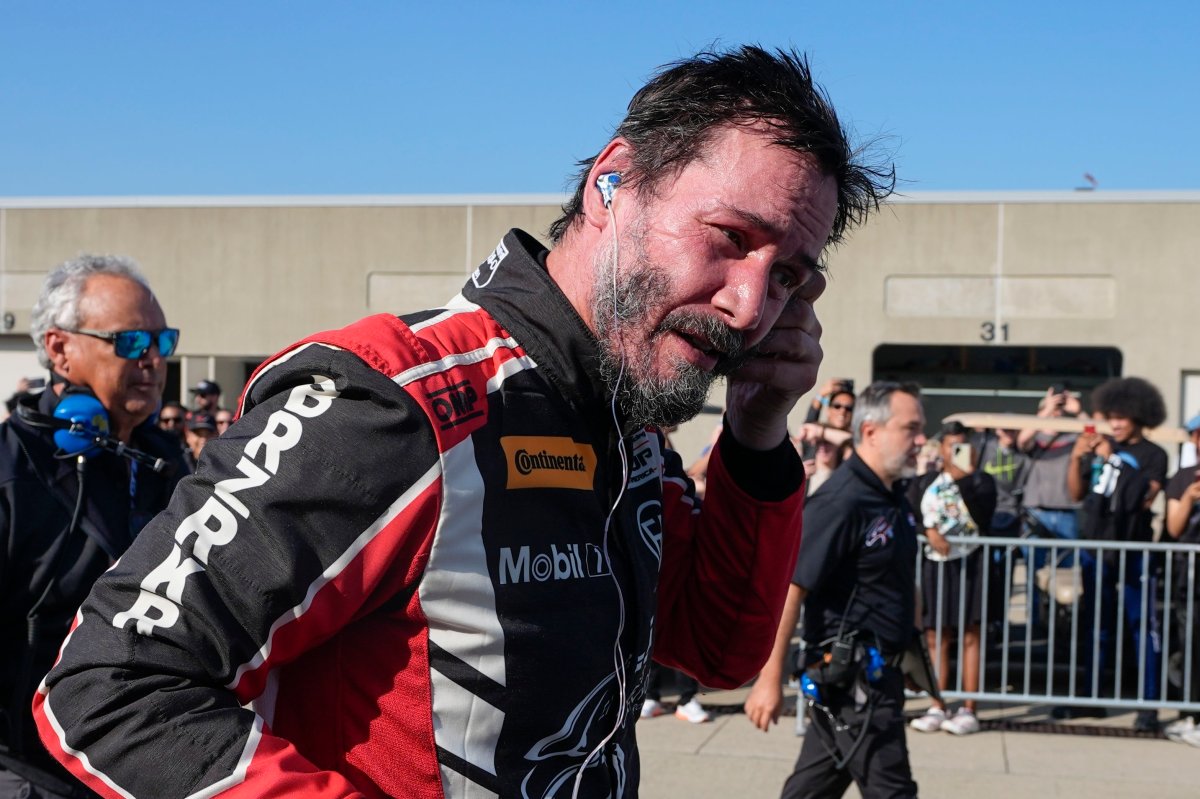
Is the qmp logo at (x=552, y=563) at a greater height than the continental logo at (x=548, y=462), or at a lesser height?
lesser

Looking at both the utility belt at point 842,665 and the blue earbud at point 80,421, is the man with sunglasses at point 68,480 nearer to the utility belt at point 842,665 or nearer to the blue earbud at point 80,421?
the blue earbud at point 80,421

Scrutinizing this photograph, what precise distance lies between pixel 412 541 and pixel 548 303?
1.51ft

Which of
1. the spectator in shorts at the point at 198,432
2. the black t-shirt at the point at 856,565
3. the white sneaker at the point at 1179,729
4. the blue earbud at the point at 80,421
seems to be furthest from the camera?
the spectator in shorts at the point at 198,432

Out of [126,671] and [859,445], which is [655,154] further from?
[859,445]

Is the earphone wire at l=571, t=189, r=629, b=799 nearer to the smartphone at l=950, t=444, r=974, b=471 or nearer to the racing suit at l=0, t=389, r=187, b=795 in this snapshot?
the racing suit at l=0, t=389, r=187, b=795

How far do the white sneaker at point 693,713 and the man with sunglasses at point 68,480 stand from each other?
Answer: 4.88 meters

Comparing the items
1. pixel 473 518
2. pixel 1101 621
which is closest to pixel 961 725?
pixel 1101 621

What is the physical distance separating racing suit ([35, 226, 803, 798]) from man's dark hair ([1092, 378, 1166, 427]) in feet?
24.9

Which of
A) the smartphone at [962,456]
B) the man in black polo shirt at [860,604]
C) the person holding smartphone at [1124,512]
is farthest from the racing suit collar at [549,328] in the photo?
the smartphone at [962,456]

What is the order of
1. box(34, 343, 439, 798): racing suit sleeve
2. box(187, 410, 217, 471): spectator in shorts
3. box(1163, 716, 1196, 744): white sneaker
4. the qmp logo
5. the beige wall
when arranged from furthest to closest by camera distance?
the beige wall, box(187, 410, 217, 471): spectator in shorts, box(1163, 716, 1196, 744): white sneaker, the qmp logo, box(34, 343, 439, 798): racing suit sleeve

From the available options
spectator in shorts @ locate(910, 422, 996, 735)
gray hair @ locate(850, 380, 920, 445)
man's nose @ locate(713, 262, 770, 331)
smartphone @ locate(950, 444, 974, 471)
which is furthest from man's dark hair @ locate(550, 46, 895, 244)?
smartphone @ locate(950, 444, 974, 471)

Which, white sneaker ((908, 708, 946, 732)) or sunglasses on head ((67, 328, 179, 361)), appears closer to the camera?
sunglasses on head ((67, 328, 179, 361))

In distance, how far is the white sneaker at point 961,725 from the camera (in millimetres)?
7293

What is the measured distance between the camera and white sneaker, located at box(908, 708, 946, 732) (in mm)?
7316
